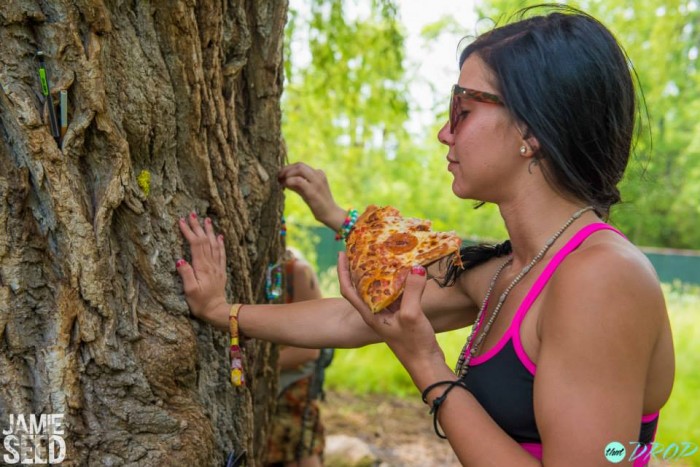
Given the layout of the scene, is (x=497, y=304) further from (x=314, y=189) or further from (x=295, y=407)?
(x=295, y=407)

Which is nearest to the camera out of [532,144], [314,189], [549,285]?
[549,285]

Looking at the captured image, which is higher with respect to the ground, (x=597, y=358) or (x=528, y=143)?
(x=528, y=143)

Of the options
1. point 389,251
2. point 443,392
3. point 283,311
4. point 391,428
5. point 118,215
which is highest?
point 118,215

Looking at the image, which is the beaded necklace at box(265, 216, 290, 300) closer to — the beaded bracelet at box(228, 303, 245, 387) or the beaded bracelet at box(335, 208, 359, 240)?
the beaded bracelet at box(335, 208, 359, 240)

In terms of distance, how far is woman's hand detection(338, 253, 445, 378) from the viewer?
173 cm

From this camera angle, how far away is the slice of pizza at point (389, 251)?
6.06 ft

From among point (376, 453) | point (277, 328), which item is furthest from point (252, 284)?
point (376, 453)

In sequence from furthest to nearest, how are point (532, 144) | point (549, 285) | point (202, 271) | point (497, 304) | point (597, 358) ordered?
point (202, 271) < point (497, 304) < point (532, 144) < point (549, 285) < point (597, 358)

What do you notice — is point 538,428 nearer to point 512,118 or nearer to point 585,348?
point 585,348

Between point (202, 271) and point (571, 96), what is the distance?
124 centimetres

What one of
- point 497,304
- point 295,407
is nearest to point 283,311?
point 497,304

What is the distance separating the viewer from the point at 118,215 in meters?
2.04

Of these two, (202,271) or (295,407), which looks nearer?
(202,271)

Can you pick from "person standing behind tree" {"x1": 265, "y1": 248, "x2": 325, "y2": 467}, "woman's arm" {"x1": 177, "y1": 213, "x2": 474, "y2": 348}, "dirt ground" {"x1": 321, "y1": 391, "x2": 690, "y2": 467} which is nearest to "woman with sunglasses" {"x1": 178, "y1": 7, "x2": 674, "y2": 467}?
"woman's arm" {"x1": 177, "y1": 213, "x2": 474, "y2": 348}
